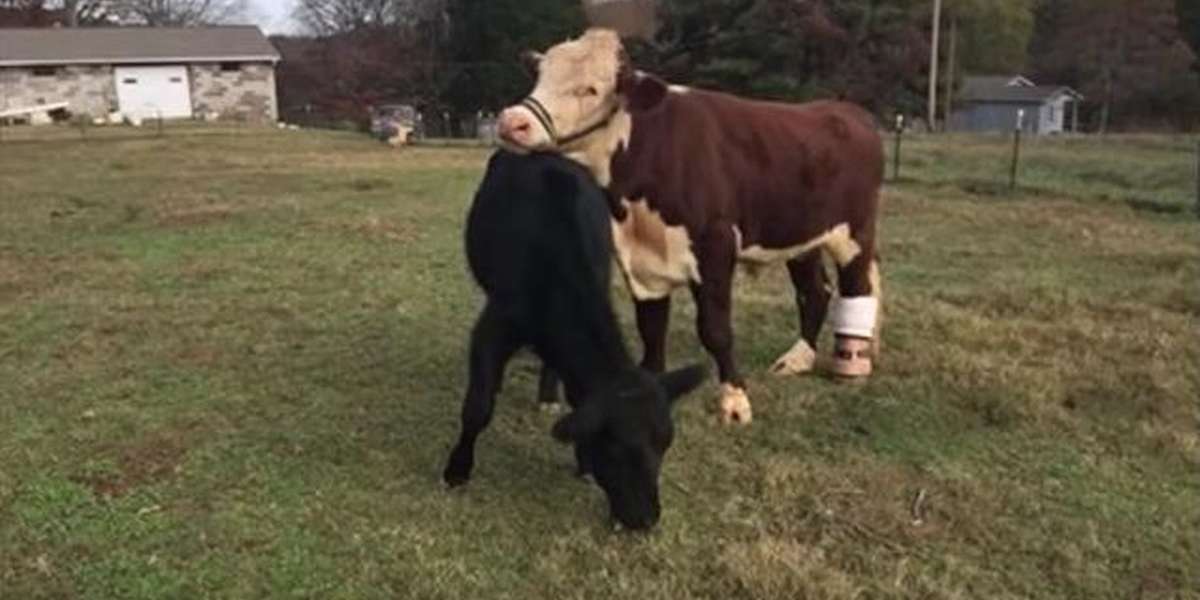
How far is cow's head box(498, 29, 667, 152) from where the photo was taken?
3926 mm

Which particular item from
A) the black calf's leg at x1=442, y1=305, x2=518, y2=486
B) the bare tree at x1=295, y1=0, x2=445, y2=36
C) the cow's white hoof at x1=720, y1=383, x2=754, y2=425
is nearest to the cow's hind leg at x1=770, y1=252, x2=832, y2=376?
the cow's white hoof at x1=720, y1=383, x2=754, y2=425

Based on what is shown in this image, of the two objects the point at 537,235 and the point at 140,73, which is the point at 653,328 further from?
the point at 140,73

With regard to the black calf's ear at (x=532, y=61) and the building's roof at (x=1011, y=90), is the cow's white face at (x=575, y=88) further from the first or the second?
the building's roof at (x=1011, y=90)

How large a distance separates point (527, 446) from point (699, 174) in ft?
3.93

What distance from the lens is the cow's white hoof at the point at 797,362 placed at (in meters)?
5.31

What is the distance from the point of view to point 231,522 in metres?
3.55

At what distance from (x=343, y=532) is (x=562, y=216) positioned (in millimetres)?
1179

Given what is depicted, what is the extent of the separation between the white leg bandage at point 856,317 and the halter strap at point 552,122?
5.31ft

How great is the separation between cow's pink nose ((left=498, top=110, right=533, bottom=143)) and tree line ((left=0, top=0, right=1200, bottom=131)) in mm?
21566

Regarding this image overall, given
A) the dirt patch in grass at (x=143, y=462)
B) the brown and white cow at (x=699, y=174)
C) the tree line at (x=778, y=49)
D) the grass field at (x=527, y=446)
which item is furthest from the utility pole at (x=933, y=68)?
the dirt patch in grass at (x=143, y=462)

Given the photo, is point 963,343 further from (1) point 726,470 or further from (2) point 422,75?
(2) point 422,75

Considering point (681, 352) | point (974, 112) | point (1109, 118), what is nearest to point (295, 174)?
point (681, 352)

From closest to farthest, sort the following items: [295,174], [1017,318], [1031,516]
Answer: [1031,516], [1017,318], [295,174]

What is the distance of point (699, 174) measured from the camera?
169 inches
